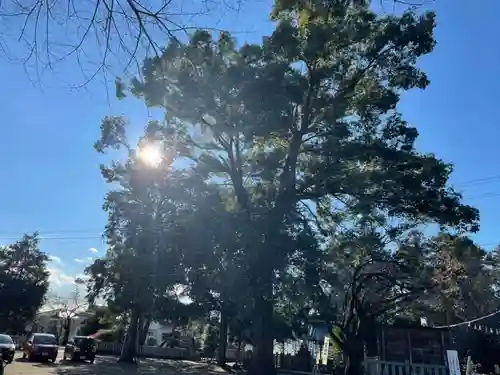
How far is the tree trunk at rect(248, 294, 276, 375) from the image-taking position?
17734mm

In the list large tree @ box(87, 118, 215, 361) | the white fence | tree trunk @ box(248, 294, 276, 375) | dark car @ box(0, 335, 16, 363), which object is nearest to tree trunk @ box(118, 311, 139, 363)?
large tree @ box(87, 118, 215, 361)

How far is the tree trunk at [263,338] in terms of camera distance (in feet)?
58.2

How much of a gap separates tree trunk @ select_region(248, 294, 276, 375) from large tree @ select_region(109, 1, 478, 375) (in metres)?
0.04

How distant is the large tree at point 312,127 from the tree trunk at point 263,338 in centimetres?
4

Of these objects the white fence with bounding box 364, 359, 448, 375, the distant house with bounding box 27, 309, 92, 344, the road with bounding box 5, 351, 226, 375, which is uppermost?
the distant house with bounding box 27, 309, 92, 344

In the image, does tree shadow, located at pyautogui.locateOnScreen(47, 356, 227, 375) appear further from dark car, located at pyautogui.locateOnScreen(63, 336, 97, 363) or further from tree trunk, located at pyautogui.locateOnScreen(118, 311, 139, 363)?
tree trunk, located at pyautogui.locateOnScreen(118, 311, 139, 363)

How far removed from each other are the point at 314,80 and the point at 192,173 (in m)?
6.39

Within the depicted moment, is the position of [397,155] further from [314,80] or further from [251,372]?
[251,372]

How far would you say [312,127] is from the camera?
18312 mm

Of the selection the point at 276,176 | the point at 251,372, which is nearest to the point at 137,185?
the point at 276,176

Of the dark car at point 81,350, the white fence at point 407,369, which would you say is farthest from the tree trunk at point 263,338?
the dark car at point 81,350

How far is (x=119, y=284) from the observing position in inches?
1060

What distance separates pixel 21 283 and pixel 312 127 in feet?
110

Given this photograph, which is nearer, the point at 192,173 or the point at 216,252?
the point at 216,252
